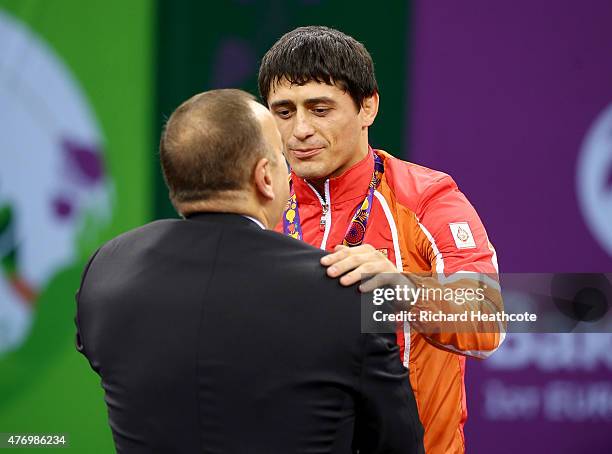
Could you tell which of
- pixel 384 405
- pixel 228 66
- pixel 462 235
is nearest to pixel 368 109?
pixel 462 235

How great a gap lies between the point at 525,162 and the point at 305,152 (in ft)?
6.06

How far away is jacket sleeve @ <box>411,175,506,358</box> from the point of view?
1.95 m

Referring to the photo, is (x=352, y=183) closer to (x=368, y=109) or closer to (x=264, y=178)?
(x=368, y=109)

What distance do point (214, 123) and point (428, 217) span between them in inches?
32.2

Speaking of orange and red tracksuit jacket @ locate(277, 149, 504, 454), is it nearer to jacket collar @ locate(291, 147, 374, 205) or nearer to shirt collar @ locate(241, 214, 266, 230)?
jacket collar @ locate(291, 147, 374, 205)

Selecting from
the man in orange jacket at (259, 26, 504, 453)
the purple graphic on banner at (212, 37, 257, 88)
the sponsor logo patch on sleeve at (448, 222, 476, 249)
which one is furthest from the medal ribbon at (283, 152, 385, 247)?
the purple graphic on banner at (212, 37, 257, 88)

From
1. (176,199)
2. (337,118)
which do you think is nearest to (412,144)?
(337,118)

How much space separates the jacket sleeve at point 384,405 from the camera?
4.85 ft

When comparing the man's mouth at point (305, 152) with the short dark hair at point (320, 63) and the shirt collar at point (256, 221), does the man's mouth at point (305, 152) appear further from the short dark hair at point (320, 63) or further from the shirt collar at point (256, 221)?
the shirt collar at point (256, 221)

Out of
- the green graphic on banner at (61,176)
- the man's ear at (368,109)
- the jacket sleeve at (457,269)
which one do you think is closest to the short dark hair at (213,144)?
the jacket sleeve at (457,269)

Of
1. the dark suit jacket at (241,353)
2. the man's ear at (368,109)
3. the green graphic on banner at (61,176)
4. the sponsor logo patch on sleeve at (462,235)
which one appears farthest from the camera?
the green graphic on banner at (61,176)

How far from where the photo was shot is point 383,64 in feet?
12.6

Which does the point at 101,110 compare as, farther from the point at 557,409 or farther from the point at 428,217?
the point at 557,409

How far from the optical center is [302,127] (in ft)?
7.30
